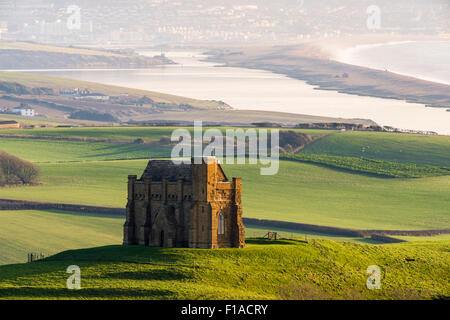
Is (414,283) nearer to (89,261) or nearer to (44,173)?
(89,261)

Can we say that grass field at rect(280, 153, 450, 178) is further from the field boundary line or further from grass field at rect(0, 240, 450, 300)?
grass field at rect(0, 240, 450, 300)

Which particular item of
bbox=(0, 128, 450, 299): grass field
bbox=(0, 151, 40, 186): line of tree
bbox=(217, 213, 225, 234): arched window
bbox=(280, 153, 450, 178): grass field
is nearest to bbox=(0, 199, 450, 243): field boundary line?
bbox=(0, 128, 450, 299): grass field

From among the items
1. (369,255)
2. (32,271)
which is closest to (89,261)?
(32,271)

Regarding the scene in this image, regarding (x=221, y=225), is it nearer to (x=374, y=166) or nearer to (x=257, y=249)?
(x=257, y=249)

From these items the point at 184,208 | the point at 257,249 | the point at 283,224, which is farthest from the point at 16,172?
the point at 257,249
